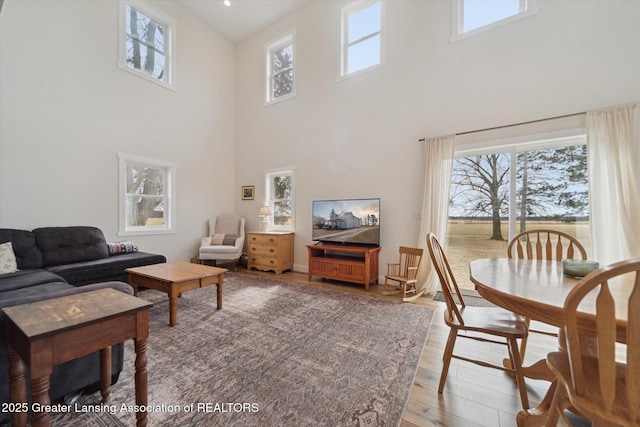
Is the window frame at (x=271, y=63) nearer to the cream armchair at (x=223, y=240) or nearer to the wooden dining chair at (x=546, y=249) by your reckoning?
the cream armchair at (x=223, y=240)

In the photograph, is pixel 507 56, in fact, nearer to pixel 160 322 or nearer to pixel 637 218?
pixel 637 218

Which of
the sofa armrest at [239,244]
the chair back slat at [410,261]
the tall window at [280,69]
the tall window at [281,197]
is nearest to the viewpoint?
the chair back slat at [410,261]

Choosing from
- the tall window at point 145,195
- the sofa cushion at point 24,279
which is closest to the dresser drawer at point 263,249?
the tall window at point 145,195

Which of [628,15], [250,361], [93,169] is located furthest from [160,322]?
[628,15]

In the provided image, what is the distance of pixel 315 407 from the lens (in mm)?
1431

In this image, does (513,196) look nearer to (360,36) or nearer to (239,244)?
(360,36)

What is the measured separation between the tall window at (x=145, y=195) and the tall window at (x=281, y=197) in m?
1.86

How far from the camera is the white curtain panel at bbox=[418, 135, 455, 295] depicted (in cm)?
335

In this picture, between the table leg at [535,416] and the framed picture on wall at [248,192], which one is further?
the framed picture on wall at [248,192]

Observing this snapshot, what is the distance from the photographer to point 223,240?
495 centimetres

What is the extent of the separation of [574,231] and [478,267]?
2167 millimetres

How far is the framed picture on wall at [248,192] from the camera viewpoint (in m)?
5.52

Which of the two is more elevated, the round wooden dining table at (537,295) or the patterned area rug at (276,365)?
the round wooden dining table at (537,295)

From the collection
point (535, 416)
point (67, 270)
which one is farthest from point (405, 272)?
point (67, 270)
